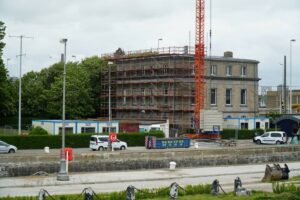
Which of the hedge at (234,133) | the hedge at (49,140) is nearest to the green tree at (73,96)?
the hedge at (234,133)

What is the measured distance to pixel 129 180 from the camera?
130ft

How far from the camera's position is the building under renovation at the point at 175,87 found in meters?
90.4

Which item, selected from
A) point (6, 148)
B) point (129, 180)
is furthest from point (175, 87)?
point (129, 180)

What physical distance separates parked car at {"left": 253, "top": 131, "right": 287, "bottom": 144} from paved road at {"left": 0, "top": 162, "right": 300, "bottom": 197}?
22962mm

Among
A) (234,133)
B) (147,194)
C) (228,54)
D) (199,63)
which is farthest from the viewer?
(228,54)

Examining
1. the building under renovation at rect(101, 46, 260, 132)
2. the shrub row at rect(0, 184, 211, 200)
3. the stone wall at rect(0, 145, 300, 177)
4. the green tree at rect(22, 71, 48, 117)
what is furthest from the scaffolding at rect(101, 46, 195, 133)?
the shrub row at rect(0, 184, 211, 200)

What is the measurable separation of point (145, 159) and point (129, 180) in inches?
345

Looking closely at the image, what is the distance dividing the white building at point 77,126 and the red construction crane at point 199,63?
55.1 ft

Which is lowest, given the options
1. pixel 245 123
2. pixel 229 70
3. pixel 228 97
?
pixel 245 123

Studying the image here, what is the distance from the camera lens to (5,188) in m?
34.2

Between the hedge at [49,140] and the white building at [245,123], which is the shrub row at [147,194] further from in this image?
the white building at [245,123]

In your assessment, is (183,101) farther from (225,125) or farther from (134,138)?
(134,138)

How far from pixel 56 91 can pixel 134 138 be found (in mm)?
30953

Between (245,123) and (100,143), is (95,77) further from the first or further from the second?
(100,143)
